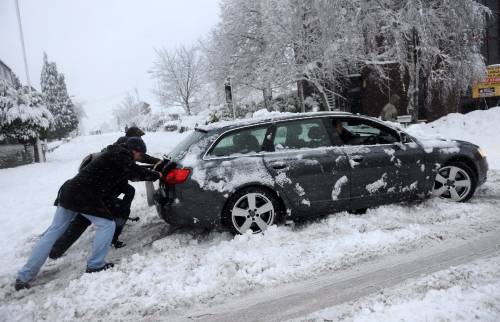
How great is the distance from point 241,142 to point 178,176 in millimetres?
913

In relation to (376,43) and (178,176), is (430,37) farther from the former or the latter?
(178,176)

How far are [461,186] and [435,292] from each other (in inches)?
111

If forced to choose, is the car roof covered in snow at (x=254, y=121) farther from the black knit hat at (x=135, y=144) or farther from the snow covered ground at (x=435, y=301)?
the snow covered ground at (x=435, y=301)

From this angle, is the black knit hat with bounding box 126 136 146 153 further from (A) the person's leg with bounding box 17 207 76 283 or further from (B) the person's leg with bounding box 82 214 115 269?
(A) the person's leg with bounding box 17 207 76 283

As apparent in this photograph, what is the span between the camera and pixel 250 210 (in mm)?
4699

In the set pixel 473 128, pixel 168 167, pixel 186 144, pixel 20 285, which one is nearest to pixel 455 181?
pixel 186 144

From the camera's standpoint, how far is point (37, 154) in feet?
59.8

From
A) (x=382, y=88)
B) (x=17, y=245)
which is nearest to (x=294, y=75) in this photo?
(x=382, y=88)

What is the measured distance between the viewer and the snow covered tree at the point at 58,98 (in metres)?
43.2

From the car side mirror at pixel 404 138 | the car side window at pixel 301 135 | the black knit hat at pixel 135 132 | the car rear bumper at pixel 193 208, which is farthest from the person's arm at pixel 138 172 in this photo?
the car side mirror at pixel 404 138

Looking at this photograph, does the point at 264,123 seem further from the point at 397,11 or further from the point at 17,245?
the point at 397,11

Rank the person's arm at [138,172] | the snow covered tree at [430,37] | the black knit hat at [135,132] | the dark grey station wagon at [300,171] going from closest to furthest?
the person's arm at [138,172]
the dark grey station wagon at [300,171]
the black knit hat at [135,132]
the snow covered tree at [430,37]

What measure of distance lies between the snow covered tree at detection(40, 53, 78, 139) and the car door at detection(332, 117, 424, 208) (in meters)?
44.3

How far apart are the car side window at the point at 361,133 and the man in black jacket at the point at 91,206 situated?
277 cm
